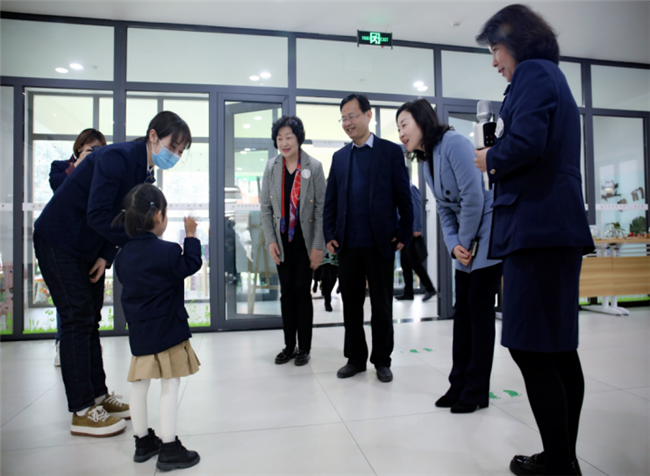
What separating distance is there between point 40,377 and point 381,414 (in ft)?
7.05

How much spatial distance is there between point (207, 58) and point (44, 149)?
5.73ft

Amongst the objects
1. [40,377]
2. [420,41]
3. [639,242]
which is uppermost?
[420,41]

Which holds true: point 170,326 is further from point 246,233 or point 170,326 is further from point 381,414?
point 246,233

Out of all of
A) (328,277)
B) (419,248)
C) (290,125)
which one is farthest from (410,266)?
(290,125)

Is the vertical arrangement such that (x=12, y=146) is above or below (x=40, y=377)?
above

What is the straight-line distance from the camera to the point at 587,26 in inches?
159

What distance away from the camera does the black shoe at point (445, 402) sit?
6.16 feet

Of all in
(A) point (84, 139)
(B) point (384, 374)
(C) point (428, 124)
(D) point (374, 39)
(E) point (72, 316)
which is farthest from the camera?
(D) point (374, 39)

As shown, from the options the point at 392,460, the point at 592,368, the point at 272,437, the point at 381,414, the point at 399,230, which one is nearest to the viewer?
the point at 392,460

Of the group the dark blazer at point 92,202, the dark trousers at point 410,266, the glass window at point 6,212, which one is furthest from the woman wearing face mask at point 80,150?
the dark trousers at point 410,266

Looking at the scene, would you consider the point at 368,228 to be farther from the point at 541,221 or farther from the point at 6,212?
the point at 6,212

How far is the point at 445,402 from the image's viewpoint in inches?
74.0

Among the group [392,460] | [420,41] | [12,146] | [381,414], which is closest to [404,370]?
[381,414]

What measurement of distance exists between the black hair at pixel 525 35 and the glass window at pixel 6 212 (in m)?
4.13
